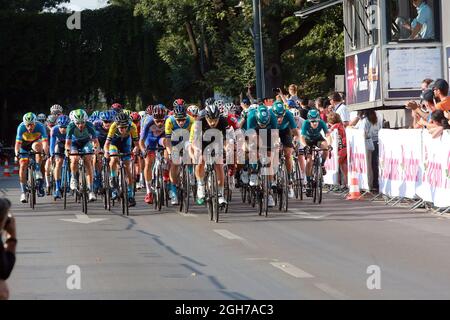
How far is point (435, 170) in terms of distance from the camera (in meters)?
19.4

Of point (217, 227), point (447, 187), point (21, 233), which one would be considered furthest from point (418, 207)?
point (21, 233)

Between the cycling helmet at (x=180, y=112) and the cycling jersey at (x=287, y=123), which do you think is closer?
the cycling helmet at (x=180, y=112)

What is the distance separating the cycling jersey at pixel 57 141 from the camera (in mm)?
23594

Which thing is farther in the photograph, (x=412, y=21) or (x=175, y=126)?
(x=412, y=21)

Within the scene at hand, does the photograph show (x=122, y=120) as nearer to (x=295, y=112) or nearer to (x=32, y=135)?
(x=32, y=135)

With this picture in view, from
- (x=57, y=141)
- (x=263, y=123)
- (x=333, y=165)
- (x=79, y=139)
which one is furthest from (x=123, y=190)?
(x=333, y=165)

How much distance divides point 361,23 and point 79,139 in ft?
36.8

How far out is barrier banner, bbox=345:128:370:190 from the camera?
77.4 feet

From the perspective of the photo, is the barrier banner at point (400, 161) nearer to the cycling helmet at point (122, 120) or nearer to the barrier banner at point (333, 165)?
the barrier banner at point (333, 165)

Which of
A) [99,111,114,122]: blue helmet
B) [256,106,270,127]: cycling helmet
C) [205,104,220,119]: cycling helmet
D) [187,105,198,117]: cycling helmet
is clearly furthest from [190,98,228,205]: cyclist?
[99,111,114,122]: blue helmet

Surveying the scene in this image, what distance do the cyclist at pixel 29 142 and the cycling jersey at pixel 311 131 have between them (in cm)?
469

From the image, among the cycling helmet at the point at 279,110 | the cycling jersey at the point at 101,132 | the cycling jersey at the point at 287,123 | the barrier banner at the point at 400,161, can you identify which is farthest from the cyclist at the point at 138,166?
the barrier banner at the point at 400,161
